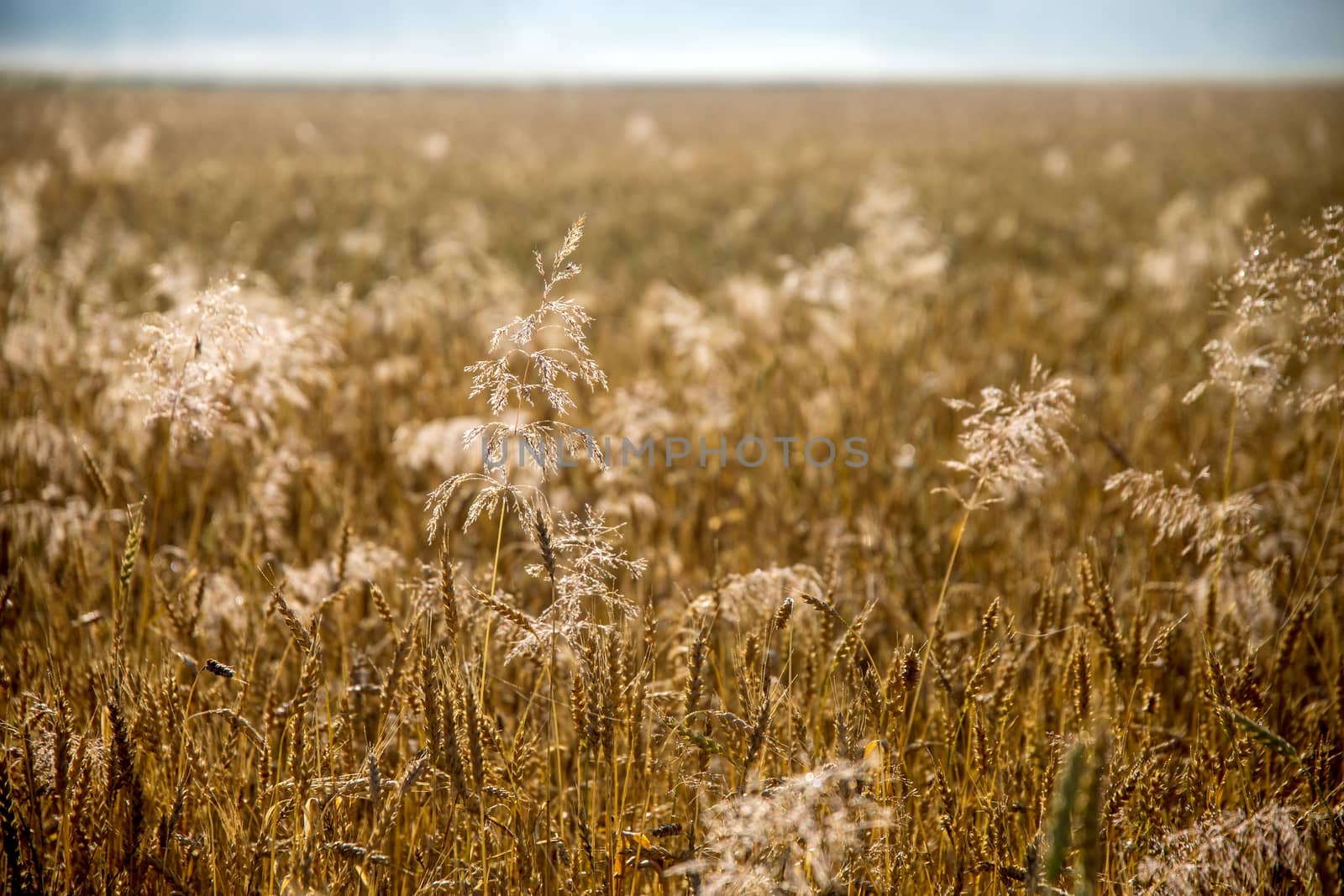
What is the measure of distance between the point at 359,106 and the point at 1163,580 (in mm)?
48158

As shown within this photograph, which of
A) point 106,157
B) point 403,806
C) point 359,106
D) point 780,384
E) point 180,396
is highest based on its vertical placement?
point 359,106

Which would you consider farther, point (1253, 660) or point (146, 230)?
point (146, 230)

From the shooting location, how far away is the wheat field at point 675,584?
125cm

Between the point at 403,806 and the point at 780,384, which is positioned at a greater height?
the point at 780,384

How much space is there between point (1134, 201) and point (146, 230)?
13.7m

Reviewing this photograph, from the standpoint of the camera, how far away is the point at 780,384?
3998mm

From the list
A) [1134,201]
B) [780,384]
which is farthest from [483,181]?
[780,384]

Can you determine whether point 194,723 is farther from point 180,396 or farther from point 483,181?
point 483,181

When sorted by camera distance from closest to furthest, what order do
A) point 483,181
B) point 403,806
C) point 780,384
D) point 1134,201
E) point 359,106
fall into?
→ point 403,806 < point 780,384 < point 1134,201 < point 483,181 < point 359,106

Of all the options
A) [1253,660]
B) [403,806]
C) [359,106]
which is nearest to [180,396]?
[403,806]

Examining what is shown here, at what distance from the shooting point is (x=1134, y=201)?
12.4m

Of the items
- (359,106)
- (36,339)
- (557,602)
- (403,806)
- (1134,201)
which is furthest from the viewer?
(359,106)

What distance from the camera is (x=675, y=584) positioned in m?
2.15

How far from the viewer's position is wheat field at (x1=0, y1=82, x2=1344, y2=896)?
4.09 feet
